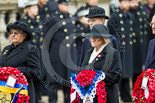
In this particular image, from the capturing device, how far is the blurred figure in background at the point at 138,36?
12016 mm

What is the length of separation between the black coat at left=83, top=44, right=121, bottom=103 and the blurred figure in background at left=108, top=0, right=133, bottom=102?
4.00m

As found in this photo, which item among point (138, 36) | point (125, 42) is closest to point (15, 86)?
point (125, 42)

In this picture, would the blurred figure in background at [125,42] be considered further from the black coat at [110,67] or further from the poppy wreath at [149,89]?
the poppy wreath at [149,89]

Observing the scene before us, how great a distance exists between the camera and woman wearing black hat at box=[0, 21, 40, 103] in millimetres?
7320

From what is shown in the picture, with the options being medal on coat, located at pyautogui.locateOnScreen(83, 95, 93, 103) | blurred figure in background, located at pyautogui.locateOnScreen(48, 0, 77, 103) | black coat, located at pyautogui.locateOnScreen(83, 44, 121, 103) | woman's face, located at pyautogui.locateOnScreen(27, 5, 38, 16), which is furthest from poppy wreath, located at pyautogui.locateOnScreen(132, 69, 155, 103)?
woman's face, located at pyautogui.locateOnScreen(27, 5, 38, 16)

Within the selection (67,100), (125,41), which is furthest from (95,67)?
(125,41)

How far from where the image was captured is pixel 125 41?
11562mm

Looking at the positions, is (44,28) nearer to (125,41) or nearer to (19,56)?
(125,41)

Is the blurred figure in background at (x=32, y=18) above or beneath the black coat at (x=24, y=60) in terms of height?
above

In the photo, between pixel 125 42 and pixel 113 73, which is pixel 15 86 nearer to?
pixel 113 73

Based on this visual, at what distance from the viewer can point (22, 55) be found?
7.33 meters

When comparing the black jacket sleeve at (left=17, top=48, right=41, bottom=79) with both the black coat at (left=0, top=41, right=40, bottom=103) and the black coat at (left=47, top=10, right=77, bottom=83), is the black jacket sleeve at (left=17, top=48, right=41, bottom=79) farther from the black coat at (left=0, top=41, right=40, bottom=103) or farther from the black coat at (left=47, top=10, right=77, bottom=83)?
the black coat at (left=47, top=10, right=77, bottom=83)

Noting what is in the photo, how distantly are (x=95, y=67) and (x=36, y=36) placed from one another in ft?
13.7

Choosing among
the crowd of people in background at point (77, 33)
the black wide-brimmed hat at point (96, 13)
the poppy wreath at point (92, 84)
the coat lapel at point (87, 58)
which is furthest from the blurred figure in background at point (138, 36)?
the poppy wreath at point (92, 84)
